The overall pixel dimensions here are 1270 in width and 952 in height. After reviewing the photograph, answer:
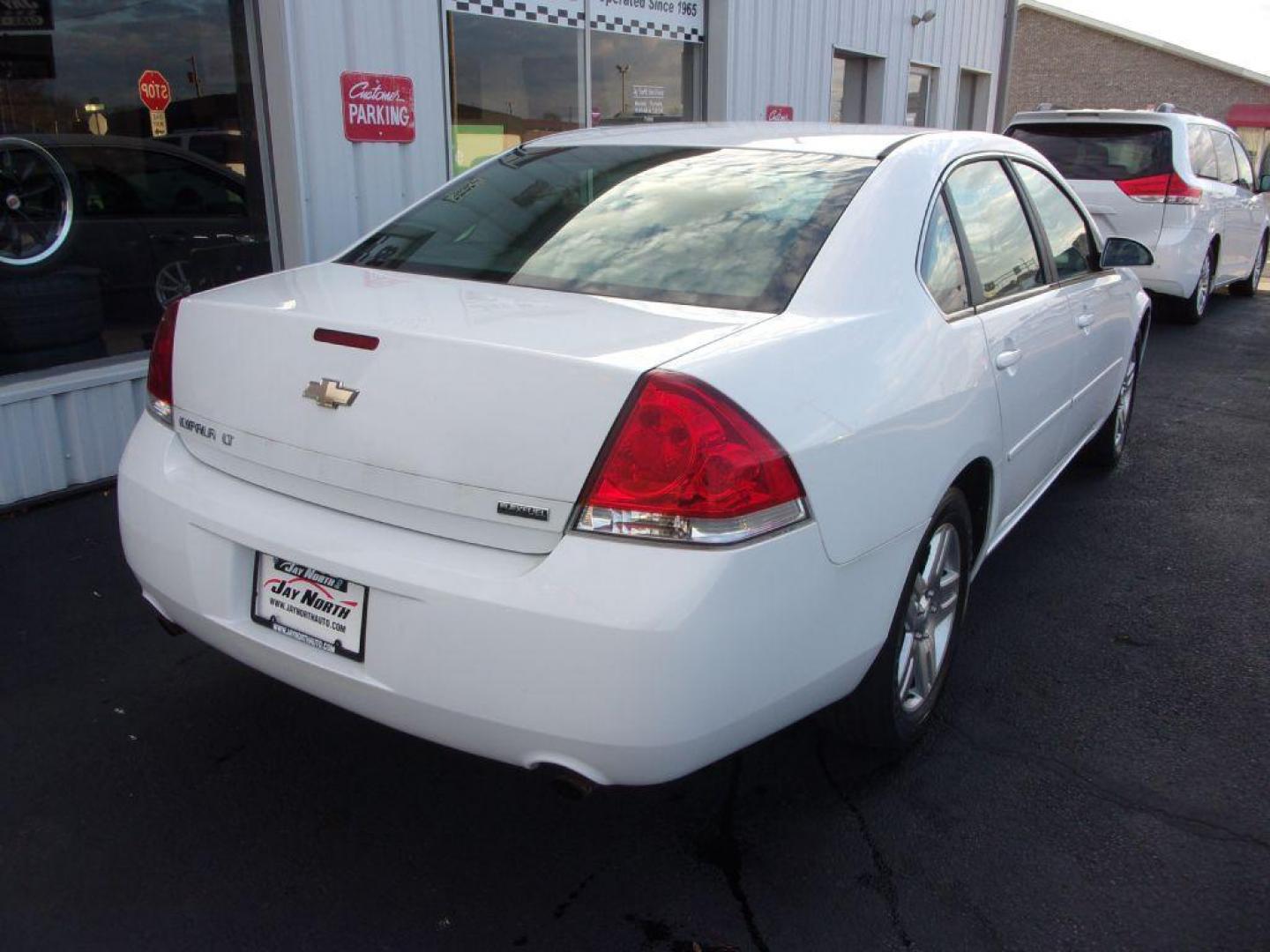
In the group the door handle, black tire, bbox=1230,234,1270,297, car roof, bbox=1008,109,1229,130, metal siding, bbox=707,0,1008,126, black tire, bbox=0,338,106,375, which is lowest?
black tire, bbox=1230,234,1270,297

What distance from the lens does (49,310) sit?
4680 mm

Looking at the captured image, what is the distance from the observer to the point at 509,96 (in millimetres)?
6699

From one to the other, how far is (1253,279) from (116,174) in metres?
11.7

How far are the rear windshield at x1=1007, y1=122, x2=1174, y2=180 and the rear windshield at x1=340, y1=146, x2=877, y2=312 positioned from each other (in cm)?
700

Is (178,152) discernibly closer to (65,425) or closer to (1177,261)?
(65,425)

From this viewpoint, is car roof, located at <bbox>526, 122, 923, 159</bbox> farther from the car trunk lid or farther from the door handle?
the car trunk lid

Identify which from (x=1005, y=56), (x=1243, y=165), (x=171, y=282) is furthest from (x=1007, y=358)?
(x=1005, y=56)

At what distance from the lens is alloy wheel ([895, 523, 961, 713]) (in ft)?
8.71

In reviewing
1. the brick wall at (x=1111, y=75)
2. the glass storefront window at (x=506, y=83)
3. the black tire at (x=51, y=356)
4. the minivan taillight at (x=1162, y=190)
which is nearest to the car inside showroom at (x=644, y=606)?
the black tire at (x=51, y=356)

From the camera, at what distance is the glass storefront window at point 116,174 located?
4637mm

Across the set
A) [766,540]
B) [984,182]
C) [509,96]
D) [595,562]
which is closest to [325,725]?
[595,562]

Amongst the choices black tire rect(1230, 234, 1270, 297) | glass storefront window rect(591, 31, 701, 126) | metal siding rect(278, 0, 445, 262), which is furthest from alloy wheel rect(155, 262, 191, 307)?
black tire rect(1230, 234, 1270, 297)

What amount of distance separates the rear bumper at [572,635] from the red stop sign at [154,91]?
144 inches

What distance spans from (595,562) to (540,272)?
3.20 feet
